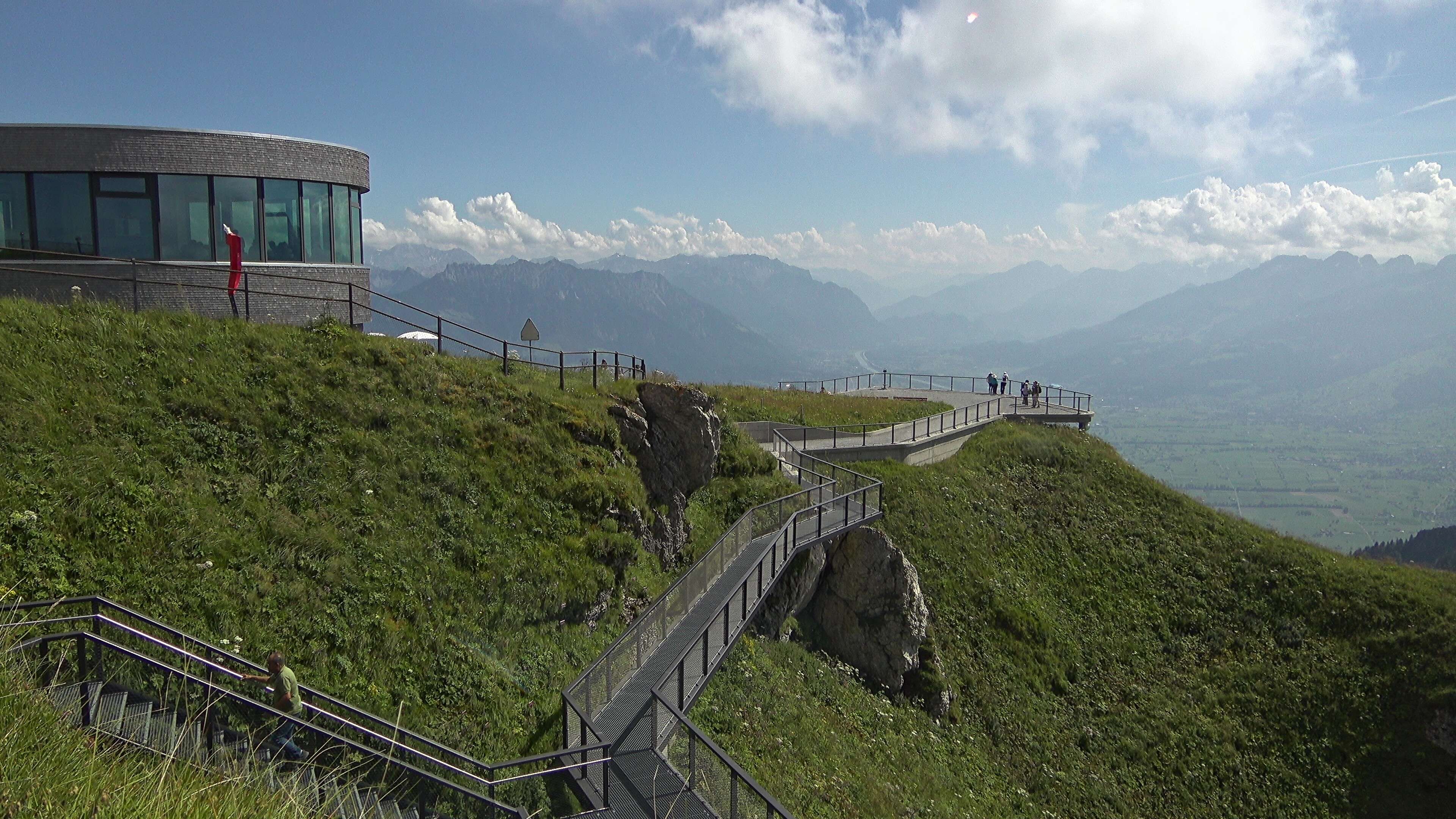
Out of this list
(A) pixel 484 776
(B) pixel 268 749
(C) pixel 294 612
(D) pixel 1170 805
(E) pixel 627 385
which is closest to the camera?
(B) pixel 268 749

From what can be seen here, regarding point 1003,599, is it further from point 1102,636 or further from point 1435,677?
point 1435,677

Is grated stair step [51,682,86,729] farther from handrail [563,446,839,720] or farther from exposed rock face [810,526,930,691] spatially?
exposed rock face [810,526,930,691]

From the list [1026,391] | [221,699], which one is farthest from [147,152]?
[1026,391]

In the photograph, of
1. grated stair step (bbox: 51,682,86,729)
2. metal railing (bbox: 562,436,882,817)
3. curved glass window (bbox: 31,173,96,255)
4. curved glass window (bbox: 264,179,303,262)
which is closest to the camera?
grated stair step (bbox: 51,682,86,729)

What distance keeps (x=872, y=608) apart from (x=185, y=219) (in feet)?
65.8

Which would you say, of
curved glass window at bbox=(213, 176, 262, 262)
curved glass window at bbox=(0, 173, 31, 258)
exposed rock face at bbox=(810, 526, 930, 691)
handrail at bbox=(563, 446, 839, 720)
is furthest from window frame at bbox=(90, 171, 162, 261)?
exposed rock face at bbox=(810, 526, 930, 691)

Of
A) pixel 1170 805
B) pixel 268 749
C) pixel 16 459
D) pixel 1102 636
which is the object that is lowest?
pixel 1170 805

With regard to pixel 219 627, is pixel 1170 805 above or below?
below

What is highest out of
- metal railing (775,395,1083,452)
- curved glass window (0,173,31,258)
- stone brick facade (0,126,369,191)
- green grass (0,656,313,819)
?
stone brick facade (0,126,369,191)

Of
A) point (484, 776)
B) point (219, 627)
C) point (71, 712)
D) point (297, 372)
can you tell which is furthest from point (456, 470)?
point (71, 712)

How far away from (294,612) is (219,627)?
0.94m

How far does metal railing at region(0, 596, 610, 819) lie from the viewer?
7.22m

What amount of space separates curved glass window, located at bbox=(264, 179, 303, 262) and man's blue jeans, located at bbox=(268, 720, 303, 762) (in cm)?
1567

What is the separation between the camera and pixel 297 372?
15.2 m
